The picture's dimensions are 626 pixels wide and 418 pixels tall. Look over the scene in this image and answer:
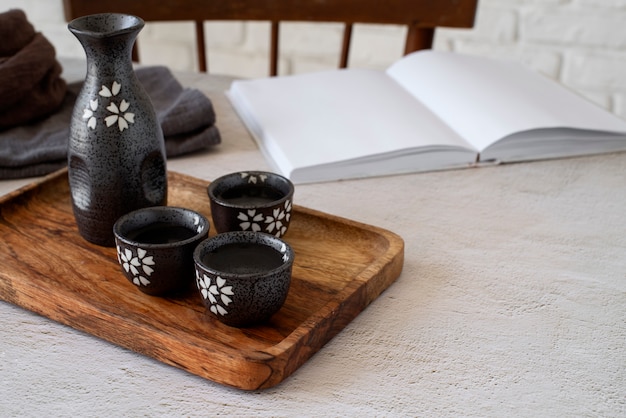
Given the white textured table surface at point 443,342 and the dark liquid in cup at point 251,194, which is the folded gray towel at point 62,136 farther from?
the dark liquid in cup at point 251,194

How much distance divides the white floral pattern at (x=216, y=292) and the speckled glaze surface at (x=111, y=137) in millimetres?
150

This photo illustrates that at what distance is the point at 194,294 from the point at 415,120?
1.45ft

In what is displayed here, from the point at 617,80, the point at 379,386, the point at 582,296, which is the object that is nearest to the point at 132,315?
the point at 379,386

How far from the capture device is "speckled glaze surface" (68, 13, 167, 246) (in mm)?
623

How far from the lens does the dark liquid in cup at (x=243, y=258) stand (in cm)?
57

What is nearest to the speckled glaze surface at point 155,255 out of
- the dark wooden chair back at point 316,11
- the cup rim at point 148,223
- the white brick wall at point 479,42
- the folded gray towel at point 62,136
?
the cup rim at point 148,223

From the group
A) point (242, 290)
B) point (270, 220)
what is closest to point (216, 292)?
point (242, 290)

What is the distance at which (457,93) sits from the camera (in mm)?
1005

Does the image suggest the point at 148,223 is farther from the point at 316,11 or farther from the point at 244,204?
the point at 316,11

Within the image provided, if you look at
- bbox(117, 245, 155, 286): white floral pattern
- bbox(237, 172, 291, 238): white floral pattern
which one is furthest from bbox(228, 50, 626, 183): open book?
bbox(117, 245, 155, 286): white floral pattern

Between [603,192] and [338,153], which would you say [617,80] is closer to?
[603,192]

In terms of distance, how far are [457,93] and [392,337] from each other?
0.51 metres

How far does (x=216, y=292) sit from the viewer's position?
1.76ft

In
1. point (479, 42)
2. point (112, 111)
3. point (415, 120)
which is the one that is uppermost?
point (112, 111)
